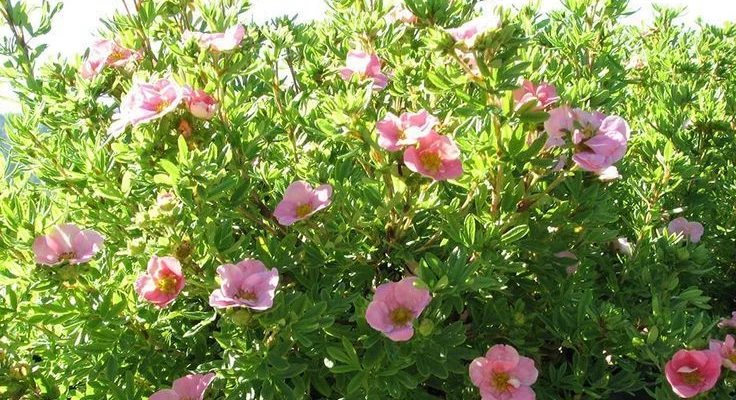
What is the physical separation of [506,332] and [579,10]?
111 centimetres

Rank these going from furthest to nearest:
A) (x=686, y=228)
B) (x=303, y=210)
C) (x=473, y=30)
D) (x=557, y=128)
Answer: (x=686, y=228)
(x=303, y=210)
(x=557, y=128)
(x=473, y=30)

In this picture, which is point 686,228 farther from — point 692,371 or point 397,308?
point 397,308

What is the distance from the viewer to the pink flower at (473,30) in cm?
147

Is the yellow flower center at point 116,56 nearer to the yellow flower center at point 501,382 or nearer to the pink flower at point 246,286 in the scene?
the pink flower at point 246,286

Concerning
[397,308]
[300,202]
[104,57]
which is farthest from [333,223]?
[104,57]

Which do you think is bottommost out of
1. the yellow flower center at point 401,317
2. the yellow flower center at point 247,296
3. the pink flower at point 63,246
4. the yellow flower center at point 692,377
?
the yellow flower center at point 692,377

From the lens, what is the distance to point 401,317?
5.42 ft

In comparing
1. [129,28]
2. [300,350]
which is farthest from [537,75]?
[129,28]

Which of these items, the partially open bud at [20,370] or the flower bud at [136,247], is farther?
the partially open bud at [20,370]

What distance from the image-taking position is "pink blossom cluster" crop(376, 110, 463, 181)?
Result: 61.1 inches

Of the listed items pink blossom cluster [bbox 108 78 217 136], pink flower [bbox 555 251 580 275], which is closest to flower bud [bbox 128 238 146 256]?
pink blossom cluster [bbox 108 78 217 136]

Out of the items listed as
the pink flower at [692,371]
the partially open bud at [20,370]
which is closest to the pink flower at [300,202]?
the partially open bud at [20,370]

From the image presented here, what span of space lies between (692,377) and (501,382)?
0.44 meters

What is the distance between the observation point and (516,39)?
5.08ft
